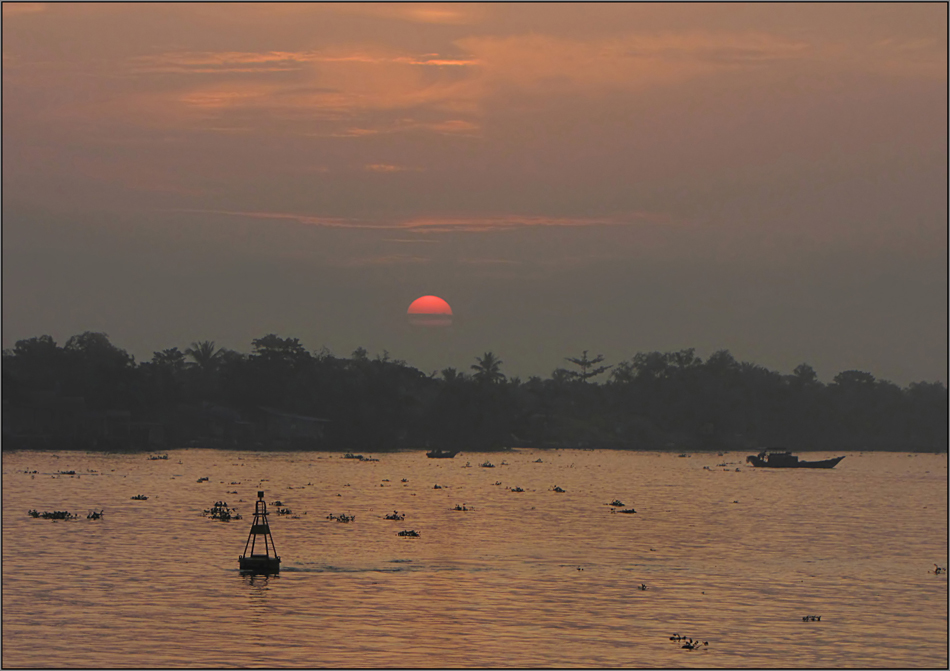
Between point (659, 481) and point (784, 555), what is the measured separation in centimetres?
8489

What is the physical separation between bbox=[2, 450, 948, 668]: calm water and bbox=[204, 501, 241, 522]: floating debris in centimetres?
106

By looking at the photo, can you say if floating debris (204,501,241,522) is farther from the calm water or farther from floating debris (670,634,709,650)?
floating debris (670,634,709,650)

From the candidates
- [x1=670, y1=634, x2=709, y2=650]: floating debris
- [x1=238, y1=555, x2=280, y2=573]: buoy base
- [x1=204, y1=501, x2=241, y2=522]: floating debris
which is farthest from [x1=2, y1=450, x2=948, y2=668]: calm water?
[x1=204, y1=501, x2=241, y2=522]: floating debris

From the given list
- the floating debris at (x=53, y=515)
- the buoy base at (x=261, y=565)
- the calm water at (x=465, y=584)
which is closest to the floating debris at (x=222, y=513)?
the calm water at (x=465, y=584)

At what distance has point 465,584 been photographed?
178 ft

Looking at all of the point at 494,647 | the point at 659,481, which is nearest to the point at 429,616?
the point at 494,647

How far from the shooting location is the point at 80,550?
62062 millimetres

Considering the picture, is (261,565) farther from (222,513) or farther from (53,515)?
(53,515)

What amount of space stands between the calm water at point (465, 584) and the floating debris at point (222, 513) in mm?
1056

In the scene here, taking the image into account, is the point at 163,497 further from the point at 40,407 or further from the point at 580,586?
the point at 40,407

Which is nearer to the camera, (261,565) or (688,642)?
(688,642)

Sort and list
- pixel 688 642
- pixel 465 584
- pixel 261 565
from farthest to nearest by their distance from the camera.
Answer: pixel 465 584
pixel 261 565
pixel 688 642

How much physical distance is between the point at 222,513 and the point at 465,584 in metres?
31.8

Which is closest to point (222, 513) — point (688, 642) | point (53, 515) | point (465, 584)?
point (53, 515)
